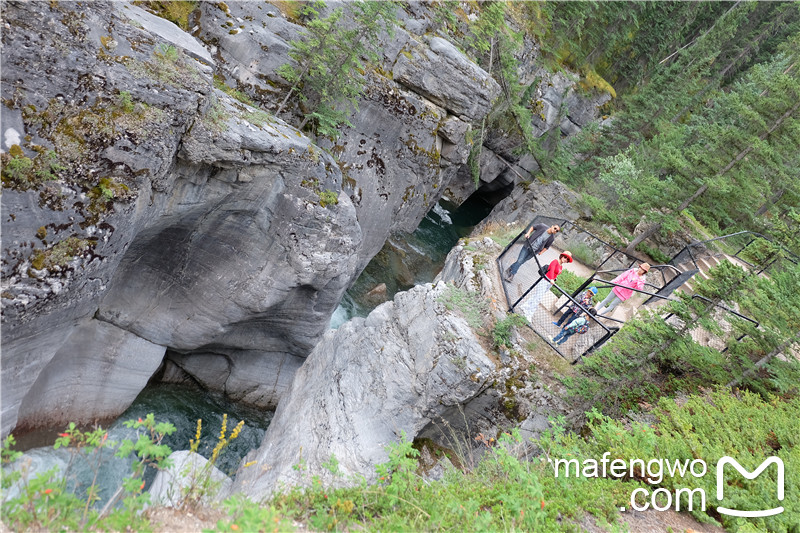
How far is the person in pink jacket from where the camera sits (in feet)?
32.0

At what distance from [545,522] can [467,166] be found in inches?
1022

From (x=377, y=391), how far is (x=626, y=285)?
22.1 feet

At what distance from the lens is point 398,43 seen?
17.4 metres

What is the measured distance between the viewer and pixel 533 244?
10914 millimetres

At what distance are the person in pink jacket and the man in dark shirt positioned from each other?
6.47ft

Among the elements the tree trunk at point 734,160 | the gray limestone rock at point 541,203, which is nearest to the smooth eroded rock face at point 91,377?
the gray limestone rock at point 541,203

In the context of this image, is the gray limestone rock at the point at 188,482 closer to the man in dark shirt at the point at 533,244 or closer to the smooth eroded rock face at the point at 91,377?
the smooth eroded rock face at the point at 91,377

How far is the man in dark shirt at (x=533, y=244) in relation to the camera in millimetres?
10359

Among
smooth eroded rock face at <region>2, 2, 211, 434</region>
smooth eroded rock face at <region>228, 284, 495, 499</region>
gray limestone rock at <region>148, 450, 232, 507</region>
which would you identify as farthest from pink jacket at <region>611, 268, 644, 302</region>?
smooth eroded rock face at <region>2, 2, 211, 434</region>

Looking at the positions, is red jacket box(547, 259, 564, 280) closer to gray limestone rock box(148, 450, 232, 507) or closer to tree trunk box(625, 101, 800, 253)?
gray limestone rock box(148, 450, 232, 507)

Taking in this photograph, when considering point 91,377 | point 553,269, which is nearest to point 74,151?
point 91,377

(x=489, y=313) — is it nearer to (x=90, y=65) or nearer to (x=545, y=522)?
(x=545, y=522)

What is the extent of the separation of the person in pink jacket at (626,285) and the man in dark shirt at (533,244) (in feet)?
6.47

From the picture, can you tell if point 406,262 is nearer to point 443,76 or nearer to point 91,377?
point 443,76
